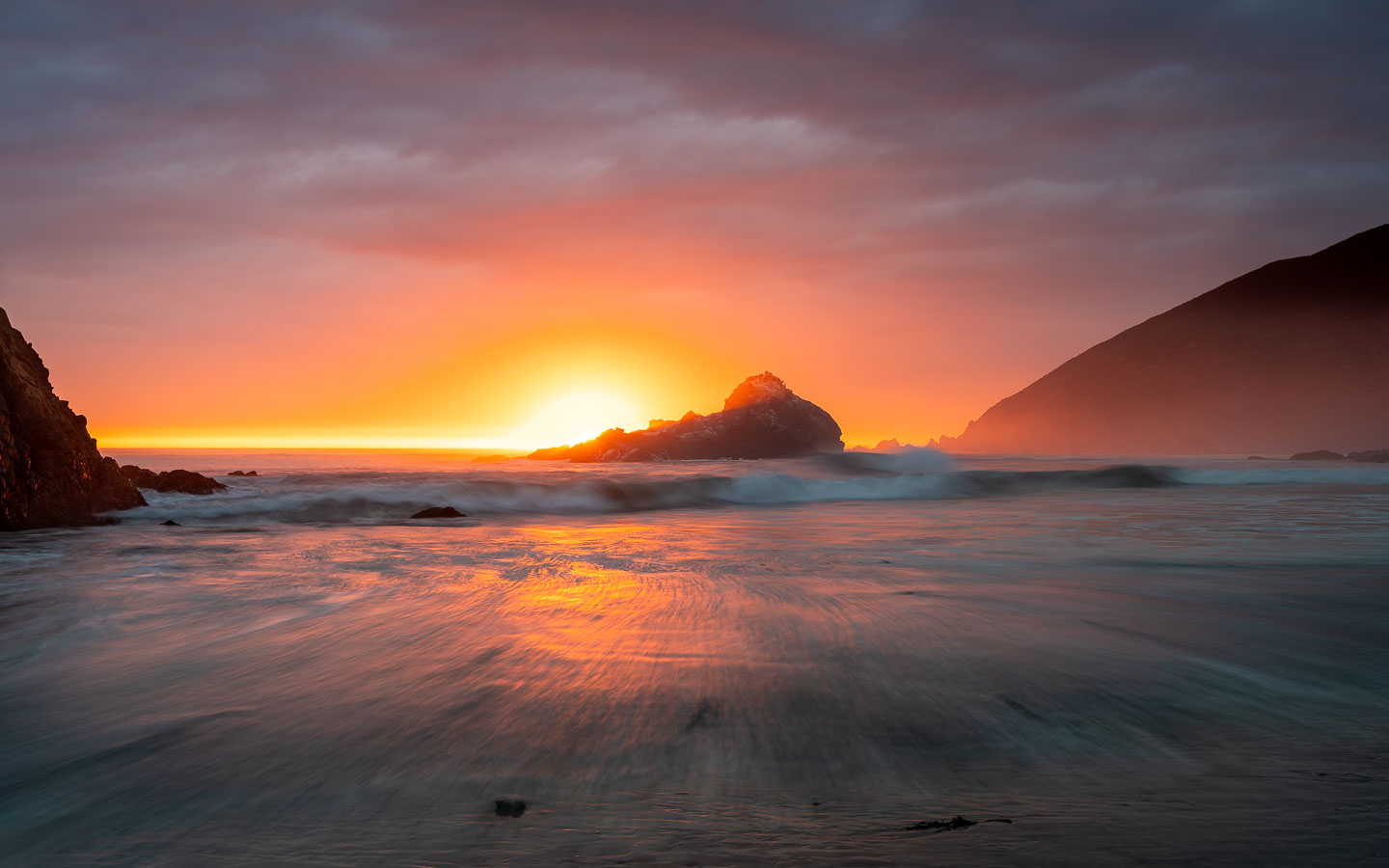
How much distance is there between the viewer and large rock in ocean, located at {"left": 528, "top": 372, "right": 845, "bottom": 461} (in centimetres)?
5628

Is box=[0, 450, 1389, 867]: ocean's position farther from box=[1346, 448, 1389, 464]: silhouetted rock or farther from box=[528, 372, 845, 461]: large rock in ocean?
box=[1346, 448, 1389, 464]: silhouetted rock

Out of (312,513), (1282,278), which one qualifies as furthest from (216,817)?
(1282,278)

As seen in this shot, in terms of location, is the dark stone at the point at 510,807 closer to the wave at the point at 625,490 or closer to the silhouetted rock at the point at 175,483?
the wave at the point at 625,490

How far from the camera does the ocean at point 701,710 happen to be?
2.23 m

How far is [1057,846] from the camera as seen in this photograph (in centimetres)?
204

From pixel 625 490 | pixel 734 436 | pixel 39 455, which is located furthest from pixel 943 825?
pixel 734 436

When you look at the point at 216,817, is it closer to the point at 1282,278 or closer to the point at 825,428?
the point at 825,428

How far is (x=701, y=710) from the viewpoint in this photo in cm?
351

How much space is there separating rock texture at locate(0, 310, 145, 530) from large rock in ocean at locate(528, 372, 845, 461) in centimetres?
4012

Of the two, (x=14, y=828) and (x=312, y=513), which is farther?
(x=312, y=513)

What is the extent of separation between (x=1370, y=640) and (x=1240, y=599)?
1398 millimetres

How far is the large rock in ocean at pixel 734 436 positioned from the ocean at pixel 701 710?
153ft

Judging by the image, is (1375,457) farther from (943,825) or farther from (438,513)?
(943,825)

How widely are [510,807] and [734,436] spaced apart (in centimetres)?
5558
